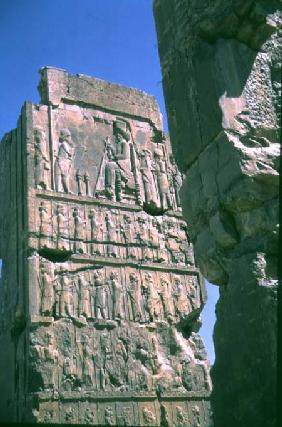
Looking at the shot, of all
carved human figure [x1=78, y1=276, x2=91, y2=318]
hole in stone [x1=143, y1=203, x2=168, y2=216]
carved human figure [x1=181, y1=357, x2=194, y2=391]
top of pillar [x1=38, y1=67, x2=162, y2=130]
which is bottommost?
carved human figure [x1=181, y1=357, x2=194, y2=391]

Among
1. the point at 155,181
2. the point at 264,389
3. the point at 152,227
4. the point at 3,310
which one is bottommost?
the point at 264,389

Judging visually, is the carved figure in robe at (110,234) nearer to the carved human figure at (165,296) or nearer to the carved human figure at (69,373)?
the carved human figure at (165,296)

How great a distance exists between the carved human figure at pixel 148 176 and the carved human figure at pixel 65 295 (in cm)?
259

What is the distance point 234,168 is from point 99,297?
7336 millimetres

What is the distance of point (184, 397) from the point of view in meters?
9.66

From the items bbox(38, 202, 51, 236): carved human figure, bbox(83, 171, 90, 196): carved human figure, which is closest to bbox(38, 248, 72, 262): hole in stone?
bbox(38, 202, 51, 236): carved human figure

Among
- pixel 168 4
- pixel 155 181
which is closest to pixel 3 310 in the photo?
pixel 155 181

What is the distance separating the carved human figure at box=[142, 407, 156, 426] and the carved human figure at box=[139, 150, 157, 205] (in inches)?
157

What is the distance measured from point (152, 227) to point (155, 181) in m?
1.10

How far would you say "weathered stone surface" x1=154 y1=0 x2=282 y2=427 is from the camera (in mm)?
2357

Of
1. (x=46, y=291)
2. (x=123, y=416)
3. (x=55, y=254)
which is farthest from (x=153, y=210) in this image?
(x=123, y=416)

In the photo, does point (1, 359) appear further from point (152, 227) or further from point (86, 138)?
point (86, 138)

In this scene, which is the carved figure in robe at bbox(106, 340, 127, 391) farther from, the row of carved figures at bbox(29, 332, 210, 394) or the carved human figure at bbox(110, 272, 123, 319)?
the carved human figure at bbox(110, 272, 123, 319)

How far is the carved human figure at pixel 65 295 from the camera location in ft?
30.1
